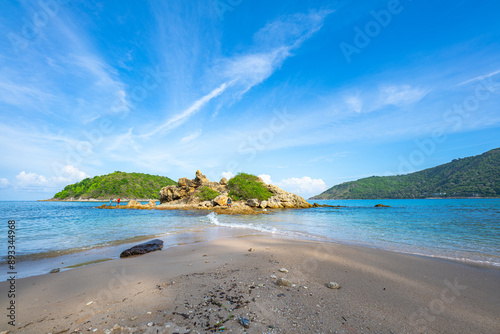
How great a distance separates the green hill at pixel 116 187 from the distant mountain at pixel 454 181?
13351cm

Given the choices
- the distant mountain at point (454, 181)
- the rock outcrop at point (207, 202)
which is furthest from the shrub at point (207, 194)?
the distant mountain at point (454, 181)

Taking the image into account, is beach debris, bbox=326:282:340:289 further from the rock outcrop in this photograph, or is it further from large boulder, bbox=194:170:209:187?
large boulder, bbox=194:170:209:187

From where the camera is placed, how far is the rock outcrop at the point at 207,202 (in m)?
45.4

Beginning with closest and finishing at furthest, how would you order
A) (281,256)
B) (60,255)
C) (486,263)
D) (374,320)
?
(374,320)
(486,263)
(281,256)
(60,255)

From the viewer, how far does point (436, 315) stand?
135 inches

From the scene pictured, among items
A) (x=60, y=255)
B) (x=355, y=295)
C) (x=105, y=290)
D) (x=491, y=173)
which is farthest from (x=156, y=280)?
(x=491, y=173)

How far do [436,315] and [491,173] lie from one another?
112m

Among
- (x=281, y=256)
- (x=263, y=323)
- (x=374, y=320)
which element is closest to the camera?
(x=263, y=323)

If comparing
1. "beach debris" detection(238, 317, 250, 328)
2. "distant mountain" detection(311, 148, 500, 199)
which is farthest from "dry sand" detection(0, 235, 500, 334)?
"distant mountain" detection(311, 148, 500, 199)

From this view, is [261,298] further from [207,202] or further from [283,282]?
[207,202]

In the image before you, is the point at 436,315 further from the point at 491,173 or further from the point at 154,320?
the point at 491,173

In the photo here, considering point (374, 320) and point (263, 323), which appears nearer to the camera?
point (263, 323)

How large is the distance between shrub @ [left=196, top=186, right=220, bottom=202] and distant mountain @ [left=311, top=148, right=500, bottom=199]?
89.8 meters

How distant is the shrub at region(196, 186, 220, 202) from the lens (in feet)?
171
